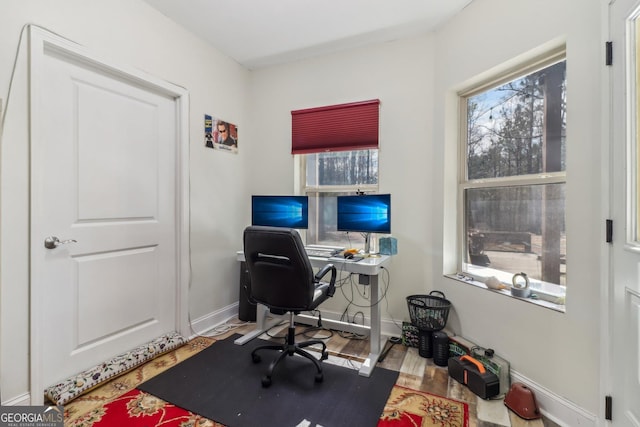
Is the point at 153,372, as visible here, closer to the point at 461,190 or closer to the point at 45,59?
the point at 45,59

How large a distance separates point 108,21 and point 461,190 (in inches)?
116

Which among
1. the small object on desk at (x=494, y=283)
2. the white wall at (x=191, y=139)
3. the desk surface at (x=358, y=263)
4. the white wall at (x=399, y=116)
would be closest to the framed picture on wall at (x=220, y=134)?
the white wall at (x=191, y=139)

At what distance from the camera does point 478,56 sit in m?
2.15

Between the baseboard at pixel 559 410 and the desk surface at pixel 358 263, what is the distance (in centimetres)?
113

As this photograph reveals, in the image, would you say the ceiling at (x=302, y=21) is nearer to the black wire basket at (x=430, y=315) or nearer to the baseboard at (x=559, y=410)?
the black wire basket at (x=430, y=315)

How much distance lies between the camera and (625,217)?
128 centimetres

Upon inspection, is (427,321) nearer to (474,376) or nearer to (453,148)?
(474,376)

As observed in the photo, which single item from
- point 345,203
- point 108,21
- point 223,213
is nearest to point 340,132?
point 345,203

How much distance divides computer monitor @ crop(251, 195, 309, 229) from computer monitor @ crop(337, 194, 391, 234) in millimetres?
366

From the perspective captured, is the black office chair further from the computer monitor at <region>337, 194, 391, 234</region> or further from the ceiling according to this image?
the ceiling

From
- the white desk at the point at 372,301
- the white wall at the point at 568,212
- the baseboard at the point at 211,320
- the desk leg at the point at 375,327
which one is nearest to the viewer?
the white wall at the point at 568,212

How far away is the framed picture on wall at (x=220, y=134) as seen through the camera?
2812mm

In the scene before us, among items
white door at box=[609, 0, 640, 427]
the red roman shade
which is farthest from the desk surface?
white door at box=[609, 0, 640, 427]

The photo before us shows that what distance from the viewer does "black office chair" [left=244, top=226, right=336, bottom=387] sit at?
1.86 m
